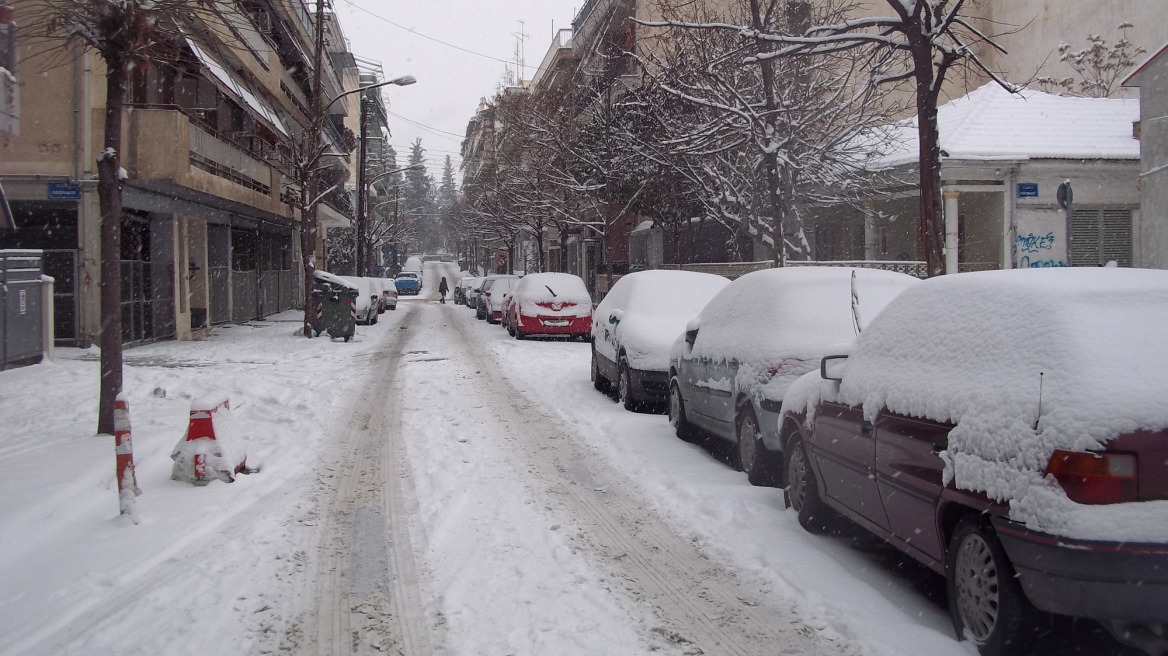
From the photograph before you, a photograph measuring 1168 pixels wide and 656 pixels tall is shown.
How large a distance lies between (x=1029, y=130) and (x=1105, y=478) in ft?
72.7

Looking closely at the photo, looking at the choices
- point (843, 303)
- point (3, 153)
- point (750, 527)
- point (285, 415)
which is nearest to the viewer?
point (750, 527)

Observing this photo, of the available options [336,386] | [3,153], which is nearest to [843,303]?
[336,386]

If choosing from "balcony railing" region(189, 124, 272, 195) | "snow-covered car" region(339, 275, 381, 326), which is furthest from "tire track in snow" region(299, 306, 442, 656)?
"snow-covered car" region(339, 275, 381, 326)

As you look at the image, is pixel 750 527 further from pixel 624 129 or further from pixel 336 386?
pixel 624 129

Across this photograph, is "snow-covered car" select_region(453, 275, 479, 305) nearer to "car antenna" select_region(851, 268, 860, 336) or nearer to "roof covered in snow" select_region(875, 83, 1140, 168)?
"roof covered in snow" select_region(875, 83, 1140, 168)

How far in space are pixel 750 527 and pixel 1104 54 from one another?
106 ft

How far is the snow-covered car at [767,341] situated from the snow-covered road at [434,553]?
41 centimetres

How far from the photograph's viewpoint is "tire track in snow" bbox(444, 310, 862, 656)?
4316 mm

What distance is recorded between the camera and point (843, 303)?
7.72 meters

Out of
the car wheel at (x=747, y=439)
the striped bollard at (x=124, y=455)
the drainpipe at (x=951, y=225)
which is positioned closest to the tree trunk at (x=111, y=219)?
the striped bollard at (x=124, y=455)

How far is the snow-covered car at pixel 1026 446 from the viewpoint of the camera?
342 cm

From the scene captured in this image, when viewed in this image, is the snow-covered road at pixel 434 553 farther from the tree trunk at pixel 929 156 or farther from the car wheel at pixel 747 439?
the tree trunk at pixel 929 156

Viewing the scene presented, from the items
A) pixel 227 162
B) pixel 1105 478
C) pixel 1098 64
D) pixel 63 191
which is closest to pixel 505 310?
pixel 227 162

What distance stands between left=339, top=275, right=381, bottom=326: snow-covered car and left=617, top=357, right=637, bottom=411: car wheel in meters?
17.3
